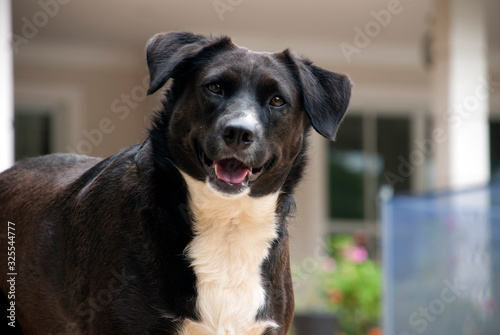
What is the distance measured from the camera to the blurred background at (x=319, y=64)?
30.3ft

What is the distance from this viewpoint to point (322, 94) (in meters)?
2.98

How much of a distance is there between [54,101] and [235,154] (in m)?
8.71

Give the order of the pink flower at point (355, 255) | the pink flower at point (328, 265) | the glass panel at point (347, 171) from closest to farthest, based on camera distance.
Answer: the pink flower at point (328, 265)
the pink flower at point (355, 255)
the glass panel at point (347, 171)

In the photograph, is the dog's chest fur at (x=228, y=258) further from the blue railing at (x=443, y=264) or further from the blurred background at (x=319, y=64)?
the blurred background at (x=319, y=64)

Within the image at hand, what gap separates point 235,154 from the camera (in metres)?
2.69

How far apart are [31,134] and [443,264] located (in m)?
6.82

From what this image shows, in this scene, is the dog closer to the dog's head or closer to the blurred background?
the dog's head

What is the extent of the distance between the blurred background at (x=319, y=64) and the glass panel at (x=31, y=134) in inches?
0.6

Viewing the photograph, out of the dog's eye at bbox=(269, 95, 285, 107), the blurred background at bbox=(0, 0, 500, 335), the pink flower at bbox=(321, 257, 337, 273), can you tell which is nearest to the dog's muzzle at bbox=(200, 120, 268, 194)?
the dog's eye at bbox=(269, 95, 285, 107)

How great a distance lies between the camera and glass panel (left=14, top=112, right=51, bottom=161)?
35.5 feet

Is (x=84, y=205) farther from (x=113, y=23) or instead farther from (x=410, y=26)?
(x=410, y=26)

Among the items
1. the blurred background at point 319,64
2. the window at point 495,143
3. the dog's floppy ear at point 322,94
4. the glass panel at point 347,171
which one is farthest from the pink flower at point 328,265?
the dog's floppy ear at point 322,94

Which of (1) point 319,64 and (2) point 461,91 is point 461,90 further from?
(1) point 319,64

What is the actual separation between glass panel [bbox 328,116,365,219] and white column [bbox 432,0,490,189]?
3.25 metres
